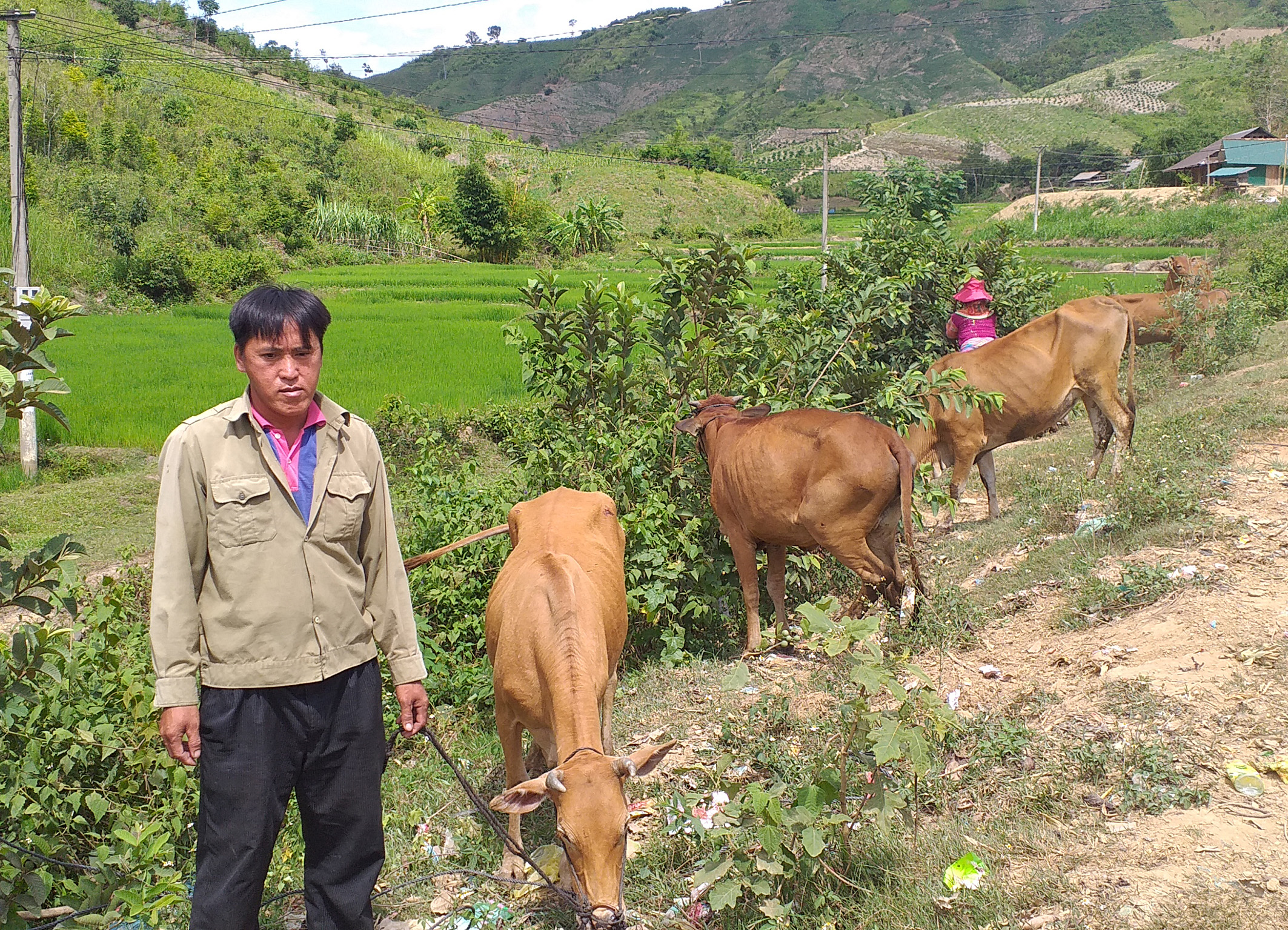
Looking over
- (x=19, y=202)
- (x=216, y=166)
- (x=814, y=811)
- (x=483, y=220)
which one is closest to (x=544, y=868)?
(x=814, y=811)

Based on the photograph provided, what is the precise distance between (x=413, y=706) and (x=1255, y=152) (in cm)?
6056

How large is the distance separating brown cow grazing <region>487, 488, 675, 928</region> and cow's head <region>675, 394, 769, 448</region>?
1453 millimetres

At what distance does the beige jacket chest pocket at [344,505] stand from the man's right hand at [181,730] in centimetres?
65

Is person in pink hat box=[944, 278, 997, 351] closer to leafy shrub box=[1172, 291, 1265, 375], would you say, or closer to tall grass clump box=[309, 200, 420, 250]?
leafy shrub box=[1172, 291, 1265, 375]

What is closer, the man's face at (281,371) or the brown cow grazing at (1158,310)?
the man's face at (281,371)

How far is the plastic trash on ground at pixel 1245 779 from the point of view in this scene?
344 centimetres

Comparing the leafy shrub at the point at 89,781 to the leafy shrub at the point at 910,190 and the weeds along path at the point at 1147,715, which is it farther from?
the leafy shrub at the point at 910,190

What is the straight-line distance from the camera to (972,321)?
10828mm

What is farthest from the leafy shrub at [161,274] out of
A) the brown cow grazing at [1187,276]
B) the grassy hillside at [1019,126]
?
the grassy hillside at [1019,126]

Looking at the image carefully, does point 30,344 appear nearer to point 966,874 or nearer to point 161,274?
point 966,874

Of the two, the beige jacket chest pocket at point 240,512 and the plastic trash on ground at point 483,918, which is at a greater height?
the beige jacket chest pocket at point 240,512

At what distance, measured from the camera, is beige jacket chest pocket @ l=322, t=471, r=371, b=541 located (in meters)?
2.99

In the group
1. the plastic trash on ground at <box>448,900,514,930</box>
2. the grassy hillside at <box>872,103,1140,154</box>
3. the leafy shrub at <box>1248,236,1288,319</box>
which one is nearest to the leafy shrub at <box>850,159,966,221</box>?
the leafy shrub at <box>1248,236,1288,319</box>

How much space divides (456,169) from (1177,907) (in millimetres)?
46850
